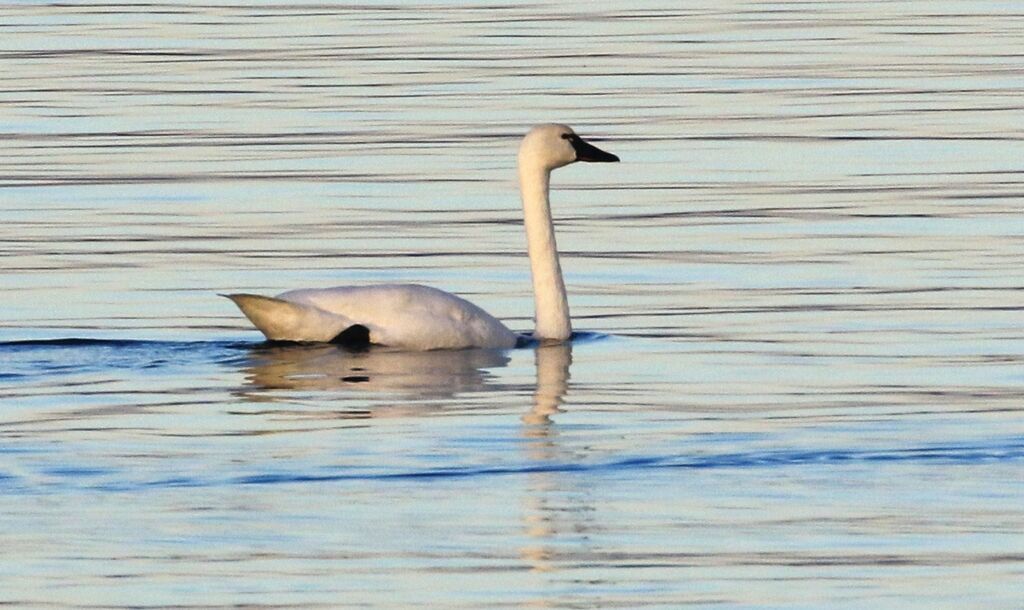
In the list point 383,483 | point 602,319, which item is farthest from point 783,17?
point 383,483

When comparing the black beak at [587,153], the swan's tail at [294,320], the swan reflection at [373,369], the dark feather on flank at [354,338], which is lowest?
the swan reflection at [373,369]

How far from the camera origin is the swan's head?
724 inches

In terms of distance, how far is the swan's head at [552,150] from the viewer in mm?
18391

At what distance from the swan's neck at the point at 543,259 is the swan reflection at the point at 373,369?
567mm

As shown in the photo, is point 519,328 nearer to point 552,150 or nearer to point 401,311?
point 552,150

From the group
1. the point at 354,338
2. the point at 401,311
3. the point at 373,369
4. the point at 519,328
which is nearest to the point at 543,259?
the point at 519,328

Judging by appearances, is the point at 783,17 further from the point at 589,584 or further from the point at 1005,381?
the point at 589,584

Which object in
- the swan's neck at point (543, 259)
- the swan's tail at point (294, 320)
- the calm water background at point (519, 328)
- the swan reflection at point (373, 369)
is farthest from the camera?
the swan's neck at point (543, 259)

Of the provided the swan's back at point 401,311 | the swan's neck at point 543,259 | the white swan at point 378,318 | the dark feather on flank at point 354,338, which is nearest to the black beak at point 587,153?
the swan's neck at point 543,259

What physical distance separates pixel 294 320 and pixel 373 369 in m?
0.69

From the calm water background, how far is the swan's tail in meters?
0.12

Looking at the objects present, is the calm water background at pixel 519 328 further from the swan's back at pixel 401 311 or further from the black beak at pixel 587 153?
the black beak at pixel 587 153

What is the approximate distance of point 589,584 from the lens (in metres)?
10.2

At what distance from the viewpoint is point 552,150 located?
18453 millimetres
